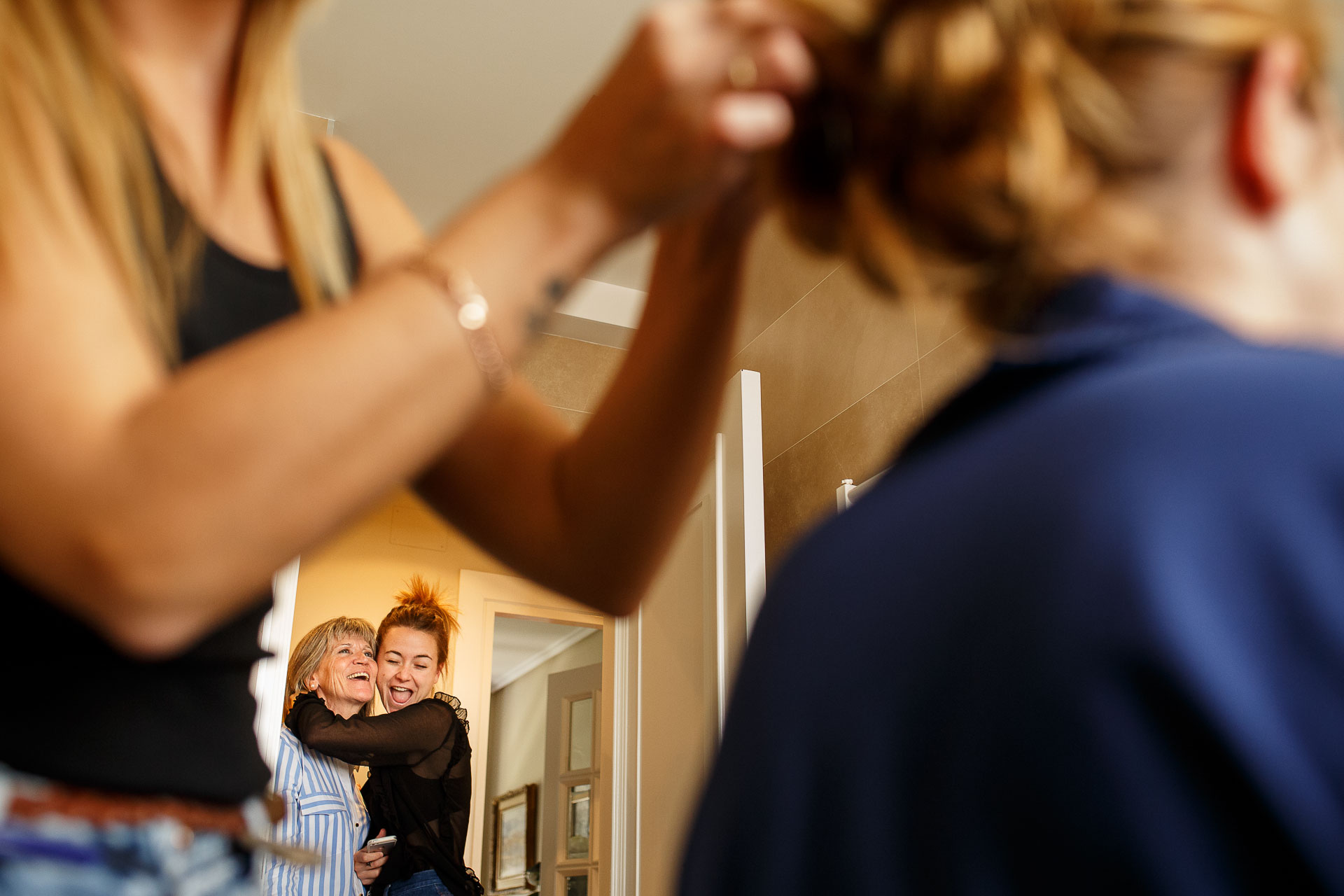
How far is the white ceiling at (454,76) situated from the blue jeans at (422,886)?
2.11 m

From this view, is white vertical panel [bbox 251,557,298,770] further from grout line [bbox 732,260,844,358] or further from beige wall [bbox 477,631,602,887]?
beige wall [bbox 477,631,602,887]

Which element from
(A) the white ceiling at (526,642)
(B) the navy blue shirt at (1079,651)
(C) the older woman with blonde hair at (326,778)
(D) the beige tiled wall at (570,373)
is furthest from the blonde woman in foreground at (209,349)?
(A) the white ceiling at (526,642)

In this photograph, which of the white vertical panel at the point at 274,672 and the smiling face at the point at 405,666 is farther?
the smiling face at the point at 405,666

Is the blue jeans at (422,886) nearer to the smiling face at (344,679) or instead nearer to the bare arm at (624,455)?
the smiling face at (344,679)

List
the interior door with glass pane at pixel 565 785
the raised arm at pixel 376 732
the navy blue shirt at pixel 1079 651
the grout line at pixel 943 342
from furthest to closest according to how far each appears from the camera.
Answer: the interior door with glass pane at pixel 565 785 < the raised arm at pixel 376 732 < the grout line at pixel 943 342 < the navy blue shirt at pixel 1079 651

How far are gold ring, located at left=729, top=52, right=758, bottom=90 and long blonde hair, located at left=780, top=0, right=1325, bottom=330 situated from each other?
6 centimetres

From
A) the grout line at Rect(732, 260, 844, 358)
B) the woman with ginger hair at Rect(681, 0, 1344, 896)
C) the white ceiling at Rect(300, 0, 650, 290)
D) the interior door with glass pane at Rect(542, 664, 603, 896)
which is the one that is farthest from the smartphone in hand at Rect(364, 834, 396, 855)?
the woman with ginger hair at Rect(681, 0, 1344, 896)

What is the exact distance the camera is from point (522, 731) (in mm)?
7891

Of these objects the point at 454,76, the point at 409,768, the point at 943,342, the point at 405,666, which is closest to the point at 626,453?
the point at 943,342

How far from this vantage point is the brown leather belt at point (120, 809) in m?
0.41

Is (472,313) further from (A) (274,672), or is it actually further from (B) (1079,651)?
(A) (274,672)

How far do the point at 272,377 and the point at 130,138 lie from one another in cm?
19

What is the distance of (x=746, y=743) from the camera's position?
0.39 metres

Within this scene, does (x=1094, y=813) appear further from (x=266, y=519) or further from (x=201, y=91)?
(x=201, y=91)
